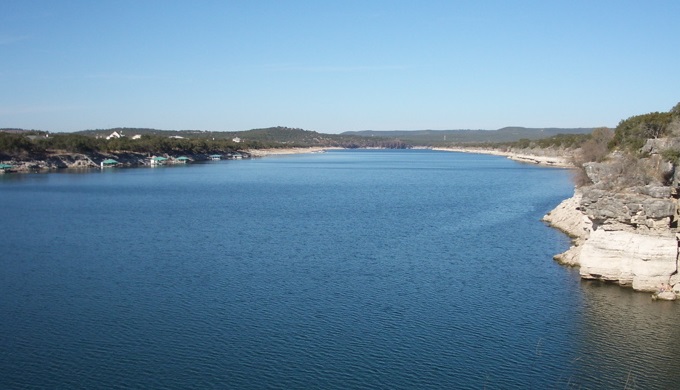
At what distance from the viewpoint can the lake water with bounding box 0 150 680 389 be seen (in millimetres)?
18766

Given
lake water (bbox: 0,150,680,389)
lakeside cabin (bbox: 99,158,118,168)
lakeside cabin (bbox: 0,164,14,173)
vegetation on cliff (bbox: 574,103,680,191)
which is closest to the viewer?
lake water (bbox: 0,150,680,389)

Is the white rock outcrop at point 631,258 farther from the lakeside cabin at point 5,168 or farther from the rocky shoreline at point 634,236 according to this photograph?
the lakeside cabin at point 5,168

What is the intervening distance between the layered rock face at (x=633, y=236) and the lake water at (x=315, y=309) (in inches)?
36.8

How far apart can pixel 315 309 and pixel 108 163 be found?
321 ft

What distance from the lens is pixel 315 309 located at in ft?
79.9

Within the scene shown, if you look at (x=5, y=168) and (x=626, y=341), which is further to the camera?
(x=5, y=168)

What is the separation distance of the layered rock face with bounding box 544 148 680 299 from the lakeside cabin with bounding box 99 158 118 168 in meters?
98.1

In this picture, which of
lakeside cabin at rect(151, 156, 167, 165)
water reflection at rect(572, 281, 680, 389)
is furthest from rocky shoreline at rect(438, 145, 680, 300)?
lakeside cabin at rect(151, 156, 167, 165)

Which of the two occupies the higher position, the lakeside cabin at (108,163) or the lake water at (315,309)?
the lakeside cabin at (108,163)

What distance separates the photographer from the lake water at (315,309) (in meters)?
18.8

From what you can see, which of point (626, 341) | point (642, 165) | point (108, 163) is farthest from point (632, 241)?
point (108, 163)

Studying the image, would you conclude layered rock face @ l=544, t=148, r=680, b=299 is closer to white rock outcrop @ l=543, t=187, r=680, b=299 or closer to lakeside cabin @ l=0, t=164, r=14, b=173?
white rock outcrop @ l=543, t=187, r=680, b=299

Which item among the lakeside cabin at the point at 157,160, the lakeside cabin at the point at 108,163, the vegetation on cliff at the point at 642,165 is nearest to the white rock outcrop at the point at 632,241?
the vegetation on cliff at the point at 642,165

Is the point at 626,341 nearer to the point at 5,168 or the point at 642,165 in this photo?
the point at 642,165
